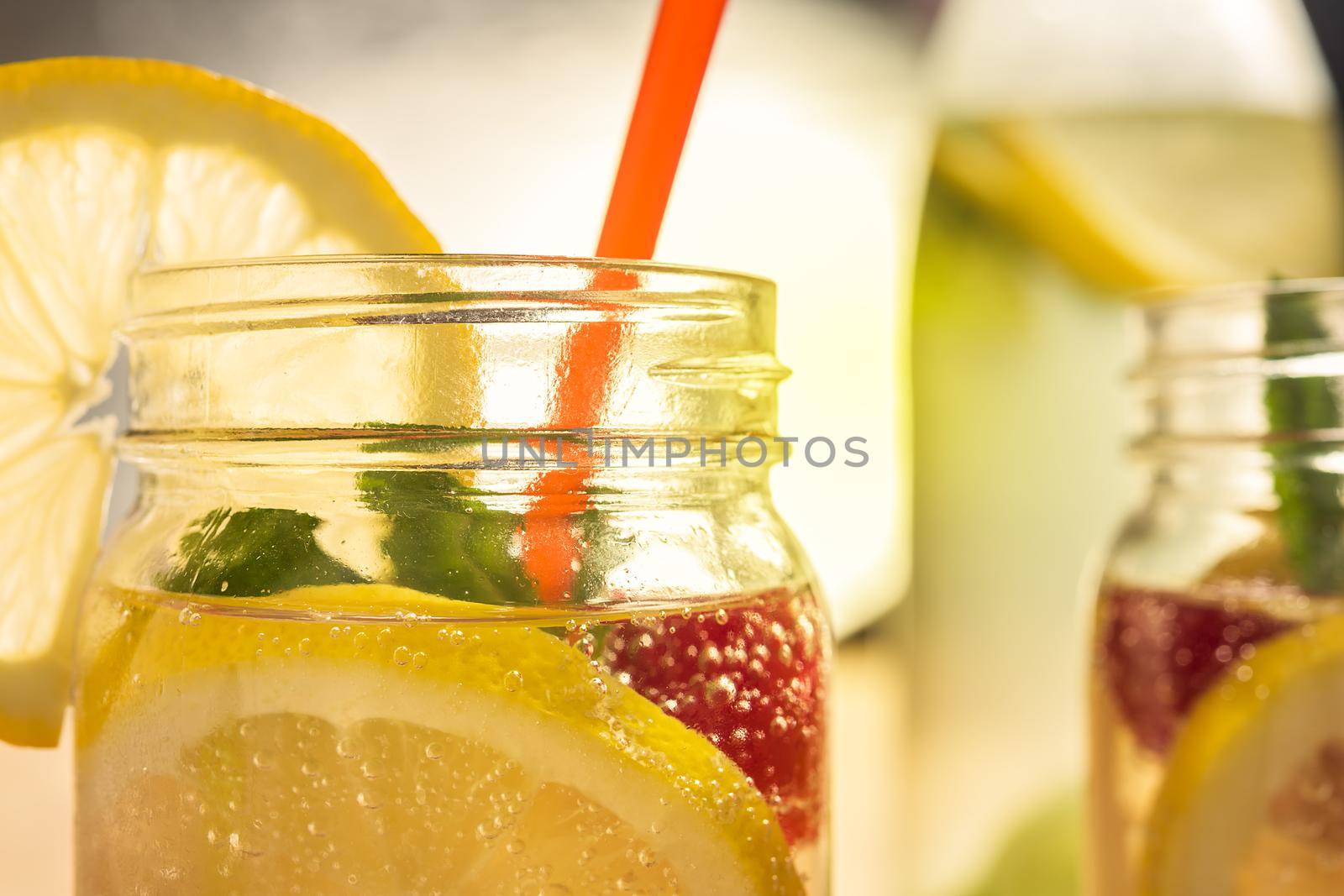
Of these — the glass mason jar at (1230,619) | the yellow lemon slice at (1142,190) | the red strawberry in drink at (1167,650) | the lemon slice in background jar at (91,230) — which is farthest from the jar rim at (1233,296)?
the lemon slice in background jar at (91,230)

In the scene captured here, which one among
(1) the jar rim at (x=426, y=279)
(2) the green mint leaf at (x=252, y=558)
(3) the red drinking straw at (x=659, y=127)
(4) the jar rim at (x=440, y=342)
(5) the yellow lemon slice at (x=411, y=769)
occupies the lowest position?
(5) the yellow lemon slice at (x=411, y=769)

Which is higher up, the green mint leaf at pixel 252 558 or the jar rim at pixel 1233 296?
the jar rim at pixel 1233 296

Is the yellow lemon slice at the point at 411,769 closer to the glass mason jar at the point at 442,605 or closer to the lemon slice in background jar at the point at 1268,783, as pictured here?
the glass mason jar at the point at 442,605

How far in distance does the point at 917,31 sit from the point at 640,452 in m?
0.60

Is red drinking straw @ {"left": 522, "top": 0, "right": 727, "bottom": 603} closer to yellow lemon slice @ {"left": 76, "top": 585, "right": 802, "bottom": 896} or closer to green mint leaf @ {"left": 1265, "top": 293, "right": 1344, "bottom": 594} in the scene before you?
yellow lemon slice @ {"left": 76, "top": 585, "right": 802, "bottom": 896}

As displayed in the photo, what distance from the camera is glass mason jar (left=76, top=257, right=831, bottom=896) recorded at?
0.34 m

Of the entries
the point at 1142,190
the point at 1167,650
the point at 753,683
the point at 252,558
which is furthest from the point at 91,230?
the point at 1142,190

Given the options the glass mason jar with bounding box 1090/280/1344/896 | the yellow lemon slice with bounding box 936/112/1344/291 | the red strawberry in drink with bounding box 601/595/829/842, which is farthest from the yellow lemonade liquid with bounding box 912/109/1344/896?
the red strawberry in drink with bounding box 601/595/829/842

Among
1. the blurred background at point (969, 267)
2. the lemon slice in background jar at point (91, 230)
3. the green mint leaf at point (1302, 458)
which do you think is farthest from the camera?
the blurred background at point (969, 267)

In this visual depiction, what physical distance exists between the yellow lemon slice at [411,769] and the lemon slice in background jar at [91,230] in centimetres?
12

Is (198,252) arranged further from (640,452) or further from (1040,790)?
(1040,790)

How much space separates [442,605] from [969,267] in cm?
62

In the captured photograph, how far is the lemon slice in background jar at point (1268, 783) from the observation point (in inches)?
21.4

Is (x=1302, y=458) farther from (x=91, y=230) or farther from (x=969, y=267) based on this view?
(x=91, y=230)
